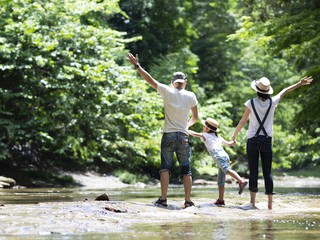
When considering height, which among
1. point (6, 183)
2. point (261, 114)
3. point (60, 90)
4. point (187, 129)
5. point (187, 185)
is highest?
point (60, 90)

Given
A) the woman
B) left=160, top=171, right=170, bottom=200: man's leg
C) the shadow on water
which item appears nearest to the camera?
the shadow on water

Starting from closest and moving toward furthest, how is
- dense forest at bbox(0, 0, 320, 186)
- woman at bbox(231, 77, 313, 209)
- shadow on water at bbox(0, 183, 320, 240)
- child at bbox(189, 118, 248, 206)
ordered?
1. shadow on water at bbox(0, 183, 320, 240)
2. woman at bbox(231, 77, 313, 209)
3. child at bbox(189, 118, 248, 206)
4. dense forest at bbox(0, 0, 320, 186)

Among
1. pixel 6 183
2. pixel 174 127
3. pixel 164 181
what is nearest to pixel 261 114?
pixel 174 127

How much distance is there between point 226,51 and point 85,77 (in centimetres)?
2084

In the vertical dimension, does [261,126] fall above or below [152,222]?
above

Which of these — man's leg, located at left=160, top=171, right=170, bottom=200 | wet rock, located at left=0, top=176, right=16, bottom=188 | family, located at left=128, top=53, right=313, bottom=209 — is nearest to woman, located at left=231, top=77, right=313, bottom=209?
family, located at left=128, top=53, right=313, bottom=209

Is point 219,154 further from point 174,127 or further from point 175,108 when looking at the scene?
point 175,108

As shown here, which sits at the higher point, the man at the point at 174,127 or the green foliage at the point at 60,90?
the green foliage at the point at 60,90

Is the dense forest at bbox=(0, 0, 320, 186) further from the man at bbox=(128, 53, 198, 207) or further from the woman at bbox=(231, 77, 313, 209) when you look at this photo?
the man at bbox=(128, 53, 198, 207)

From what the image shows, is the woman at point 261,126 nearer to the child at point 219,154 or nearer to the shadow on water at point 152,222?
the child at point 219,154

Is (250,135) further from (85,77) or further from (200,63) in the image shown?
(200,63)

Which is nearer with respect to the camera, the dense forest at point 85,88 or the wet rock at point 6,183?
the wet rock at point 6,183

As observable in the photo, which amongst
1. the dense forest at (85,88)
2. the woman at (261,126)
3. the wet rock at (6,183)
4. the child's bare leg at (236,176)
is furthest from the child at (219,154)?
the wet rock at (6,183)

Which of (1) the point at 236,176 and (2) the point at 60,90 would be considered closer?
(1) the point at 236,176
